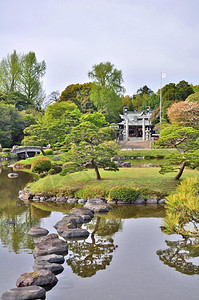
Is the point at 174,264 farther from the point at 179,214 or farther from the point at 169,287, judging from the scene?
the point at 179,214

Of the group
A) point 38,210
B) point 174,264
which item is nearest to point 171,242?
point 174,264

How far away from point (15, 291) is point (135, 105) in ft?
220

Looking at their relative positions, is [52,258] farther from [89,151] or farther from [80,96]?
[80,96]

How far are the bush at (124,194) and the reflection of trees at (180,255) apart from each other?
502 centimetres

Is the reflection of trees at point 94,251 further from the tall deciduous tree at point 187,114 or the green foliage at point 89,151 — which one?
the tall deciduous tree at point 187,114

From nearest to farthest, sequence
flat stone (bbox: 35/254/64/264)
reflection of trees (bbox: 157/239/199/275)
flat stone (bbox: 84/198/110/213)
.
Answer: reflection of trees (bbox: 157/239/199/275) < flat stone (bbox: 35/254/64/264) < flat stone (bbox: 84/198/110/213)

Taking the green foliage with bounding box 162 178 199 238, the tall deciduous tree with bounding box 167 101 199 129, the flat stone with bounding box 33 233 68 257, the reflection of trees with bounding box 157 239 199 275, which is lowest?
the reflection of trees with bounding box 157 239 199 275

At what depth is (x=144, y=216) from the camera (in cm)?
1275

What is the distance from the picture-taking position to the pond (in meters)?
6.82

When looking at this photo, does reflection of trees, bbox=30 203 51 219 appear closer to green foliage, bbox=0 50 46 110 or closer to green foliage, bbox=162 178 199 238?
green foliage, bbox=162 178 199 238

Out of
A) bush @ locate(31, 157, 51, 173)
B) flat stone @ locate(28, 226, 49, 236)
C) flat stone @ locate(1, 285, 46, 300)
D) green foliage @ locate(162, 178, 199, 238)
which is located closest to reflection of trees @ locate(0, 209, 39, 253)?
flat stone @ locate(28, 226, 49, 236)

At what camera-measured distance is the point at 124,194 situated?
1462 centimetres

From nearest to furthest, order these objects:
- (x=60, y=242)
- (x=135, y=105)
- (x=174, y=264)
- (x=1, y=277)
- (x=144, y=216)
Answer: (x=1, y=277), (x=174, y=264), (x=60, y=242), (x=144, y=216), (x=135, y=105)

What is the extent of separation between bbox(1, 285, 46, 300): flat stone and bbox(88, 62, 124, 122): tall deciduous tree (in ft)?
153
